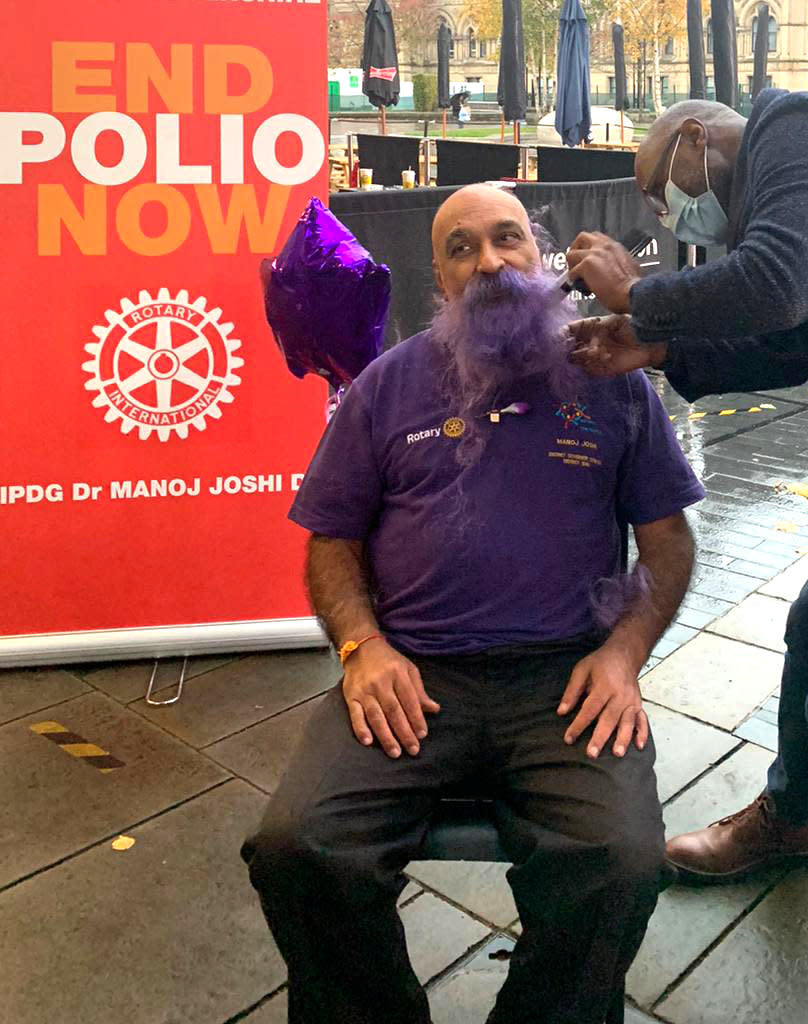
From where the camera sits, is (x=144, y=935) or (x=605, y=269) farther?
(x=144, y=935)

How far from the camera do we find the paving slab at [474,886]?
2463 millimetres

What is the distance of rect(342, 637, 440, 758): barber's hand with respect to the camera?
1949mm

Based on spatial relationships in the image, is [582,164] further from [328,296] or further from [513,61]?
[328,296]

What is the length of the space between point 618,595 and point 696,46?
12.2m

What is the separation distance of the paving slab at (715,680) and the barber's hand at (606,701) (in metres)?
1.42

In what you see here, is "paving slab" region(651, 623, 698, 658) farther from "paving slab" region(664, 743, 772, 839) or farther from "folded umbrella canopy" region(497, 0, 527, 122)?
"folded umbrella canopy" region(497, 0, 527, 122)

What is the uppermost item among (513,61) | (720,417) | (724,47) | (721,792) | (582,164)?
(513,61)

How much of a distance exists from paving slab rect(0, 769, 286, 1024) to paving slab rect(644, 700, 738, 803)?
1.18 metres

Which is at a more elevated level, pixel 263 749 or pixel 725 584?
pixel 725 584

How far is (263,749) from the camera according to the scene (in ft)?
10.4

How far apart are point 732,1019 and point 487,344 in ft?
4.75

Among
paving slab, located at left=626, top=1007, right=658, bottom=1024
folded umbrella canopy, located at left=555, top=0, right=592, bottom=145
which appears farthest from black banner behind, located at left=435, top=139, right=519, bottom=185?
paving slab, located at left=626, top=1007, right=658, bottom=1024

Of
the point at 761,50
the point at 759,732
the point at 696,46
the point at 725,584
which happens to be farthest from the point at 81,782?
the point at 761,50

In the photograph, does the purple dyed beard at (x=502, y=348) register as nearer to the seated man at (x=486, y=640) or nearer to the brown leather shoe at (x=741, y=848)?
the seated man at (x=486, y=640)
